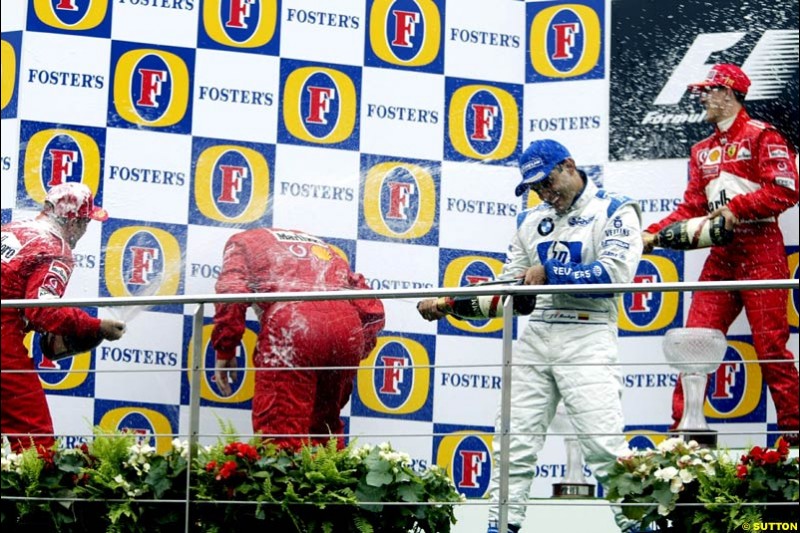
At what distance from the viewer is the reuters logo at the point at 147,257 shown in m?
8.27

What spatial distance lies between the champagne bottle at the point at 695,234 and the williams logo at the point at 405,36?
1.52m

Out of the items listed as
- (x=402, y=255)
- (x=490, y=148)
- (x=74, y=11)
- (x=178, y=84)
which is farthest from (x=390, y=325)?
(x=74, y=11)

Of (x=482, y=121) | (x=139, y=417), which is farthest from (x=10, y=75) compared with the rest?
(x=482, y=121)

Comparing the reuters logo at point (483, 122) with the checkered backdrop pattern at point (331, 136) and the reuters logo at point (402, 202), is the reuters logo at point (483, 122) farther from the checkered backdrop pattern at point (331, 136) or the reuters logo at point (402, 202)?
the reuters logo at point (402, 202)

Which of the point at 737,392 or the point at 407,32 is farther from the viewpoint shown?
the point at 407,32

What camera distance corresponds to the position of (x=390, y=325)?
792 centimetres

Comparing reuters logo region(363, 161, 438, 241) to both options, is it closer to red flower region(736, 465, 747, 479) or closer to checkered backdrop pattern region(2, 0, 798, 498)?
checkered backdrop pattern region(2, 0, 798, 498)

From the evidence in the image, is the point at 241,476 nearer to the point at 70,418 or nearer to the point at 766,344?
the point at 70,418

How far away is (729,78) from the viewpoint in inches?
307

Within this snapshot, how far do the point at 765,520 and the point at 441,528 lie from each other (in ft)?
3.68

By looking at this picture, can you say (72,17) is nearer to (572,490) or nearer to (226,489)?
(226,489)

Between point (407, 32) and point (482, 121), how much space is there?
0.57m

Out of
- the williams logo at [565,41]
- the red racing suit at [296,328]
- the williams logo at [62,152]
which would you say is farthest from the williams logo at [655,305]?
the williams logo at [62,152]

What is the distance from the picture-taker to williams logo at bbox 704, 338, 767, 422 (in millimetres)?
7797
